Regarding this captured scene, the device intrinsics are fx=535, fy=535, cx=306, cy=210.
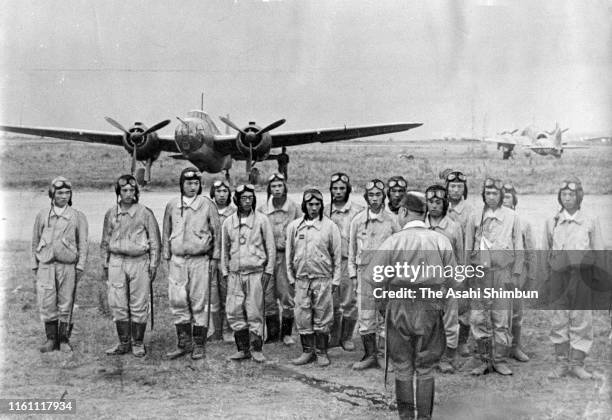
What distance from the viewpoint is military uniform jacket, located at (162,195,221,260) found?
18.5ft

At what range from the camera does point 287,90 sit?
334 inches

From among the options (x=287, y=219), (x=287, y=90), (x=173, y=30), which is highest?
(x=173, y=30)

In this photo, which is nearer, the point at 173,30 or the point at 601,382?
the point at 601,382

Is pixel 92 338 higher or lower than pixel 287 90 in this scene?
lower

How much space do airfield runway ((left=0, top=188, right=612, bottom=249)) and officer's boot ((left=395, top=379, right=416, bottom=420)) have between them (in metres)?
2.52

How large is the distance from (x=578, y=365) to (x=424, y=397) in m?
1.87

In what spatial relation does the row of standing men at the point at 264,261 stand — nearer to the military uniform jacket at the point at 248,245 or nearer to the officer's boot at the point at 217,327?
the military uniform jacket at the point at 248,245

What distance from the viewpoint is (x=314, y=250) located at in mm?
5488

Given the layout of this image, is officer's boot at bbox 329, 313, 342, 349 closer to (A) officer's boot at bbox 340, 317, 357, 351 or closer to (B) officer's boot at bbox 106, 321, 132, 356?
(A) officer's boot at bbox 340, 317, 357, 351

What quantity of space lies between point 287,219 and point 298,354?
1.53m

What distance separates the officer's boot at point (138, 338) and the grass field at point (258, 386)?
0.34 feet

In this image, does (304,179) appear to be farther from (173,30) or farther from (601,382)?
(601,382)

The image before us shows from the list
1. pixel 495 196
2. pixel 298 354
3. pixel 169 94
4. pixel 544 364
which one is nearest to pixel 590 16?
pixel 495 196

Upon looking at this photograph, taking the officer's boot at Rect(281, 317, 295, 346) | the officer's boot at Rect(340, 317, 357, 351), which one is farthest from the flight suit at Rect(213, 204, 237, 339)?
the officer's boot at Rect(340, 317, 357, 351)
